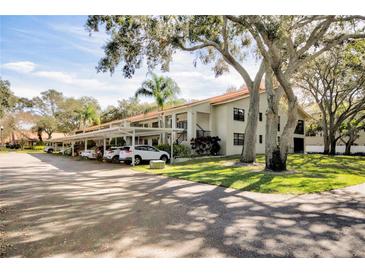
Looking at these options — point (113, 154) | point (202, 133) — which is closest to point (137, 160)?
point (113, 154)

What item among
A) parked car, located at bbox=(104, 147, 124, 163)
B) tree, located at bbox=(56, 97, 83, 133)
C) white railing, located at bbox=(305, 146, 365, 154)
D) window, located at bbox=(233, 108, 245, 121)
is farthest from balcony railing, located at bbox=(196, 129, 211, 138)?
tree, located at bbox=(56, 97, 83, 133)

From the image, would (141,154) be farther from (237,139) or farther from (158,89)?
(237,139)

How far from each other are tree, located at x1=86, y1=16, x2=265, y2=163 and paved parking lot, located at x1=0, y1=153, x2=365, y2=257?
25.7 feet

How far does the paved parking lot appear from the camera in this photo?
167 inches

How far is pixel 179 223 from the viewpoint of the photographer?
18.3 ft

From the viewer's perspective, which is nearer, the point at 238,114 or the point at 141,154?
the point at 141,154

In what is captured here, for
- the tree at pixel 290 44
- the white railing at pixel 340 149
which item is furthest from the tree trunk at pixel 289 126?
the white railing at pixel 340 149

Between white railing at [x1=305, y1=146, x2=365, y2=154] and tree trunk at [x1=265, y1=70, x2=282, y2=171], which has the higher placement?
tree trunk at [x1=265, y1=70, x2=282, y2=171]

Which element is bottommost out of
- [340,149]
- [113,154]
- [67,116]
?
[340,149]

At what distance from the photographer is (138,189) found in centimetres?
955

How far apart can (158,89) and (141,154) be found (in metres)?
9.89

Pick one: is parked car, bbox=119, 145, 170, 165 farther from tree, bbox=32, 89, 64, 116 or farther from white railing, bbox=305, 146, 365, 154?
tree, bbox=32, 89, 64, 116

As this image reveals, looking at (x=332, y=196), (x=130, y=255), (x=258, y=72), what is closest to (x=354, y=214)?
(x=332, y=196)
